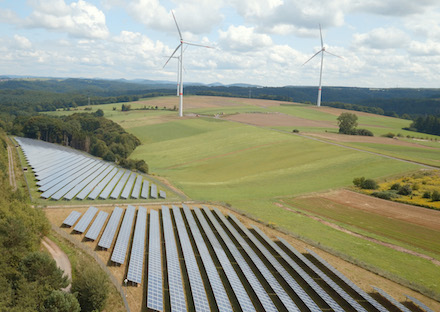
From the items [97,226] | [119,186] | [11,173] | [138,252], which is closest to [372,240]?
[138,252]

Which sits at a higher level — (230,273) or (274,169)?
(274,169)

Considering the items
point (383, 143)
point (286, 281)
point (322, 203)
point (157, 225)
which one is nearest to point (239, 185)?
point (322, 203)

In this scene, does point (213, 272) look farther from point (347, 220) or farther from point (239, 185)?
point (239, 185)

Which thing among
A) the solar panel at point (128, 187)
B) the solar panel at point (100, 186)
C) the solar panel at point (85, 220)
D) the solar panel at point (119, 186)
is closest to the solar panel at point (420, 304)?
the solar panel at point (85, 220)

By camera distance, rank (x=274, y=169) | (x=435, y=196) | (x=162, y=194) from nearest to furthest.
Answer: (x=435, y=196) < (x=162, y=194) < (x=274, y=169)

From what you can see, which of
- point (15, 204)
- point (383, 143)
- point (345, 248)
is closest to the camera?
point (15, 204)

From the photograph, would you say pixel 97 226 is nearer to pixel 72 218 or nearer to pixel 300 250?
pixel 72 218

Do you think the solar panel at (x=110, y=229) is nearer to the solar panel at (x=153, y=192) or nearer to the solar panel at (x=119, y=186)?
the solar panel at (x=119, y=186)
